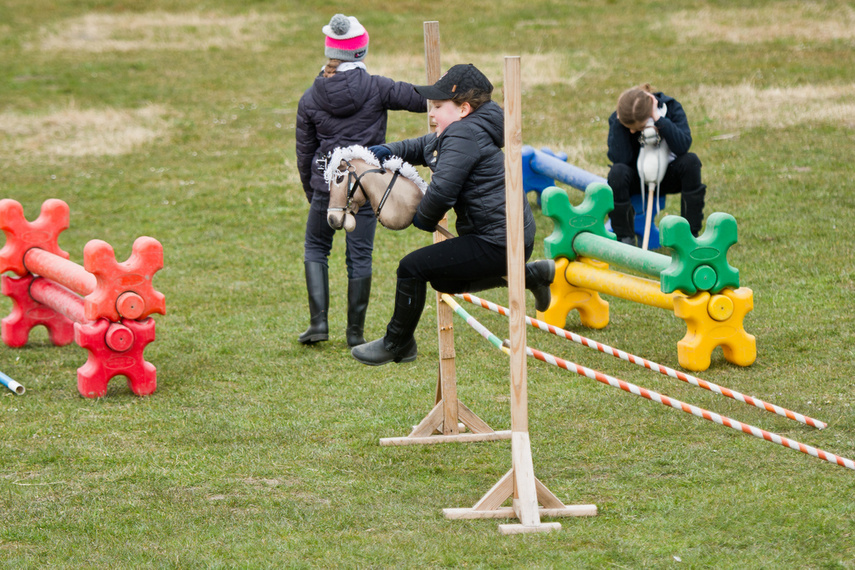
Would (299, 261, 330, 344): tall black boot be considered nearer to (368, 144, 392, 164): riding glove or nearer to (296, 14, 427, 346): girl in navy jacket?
(296, 14, 427, 346): girl in navy jacket

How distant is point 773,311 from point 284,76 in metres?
13.8

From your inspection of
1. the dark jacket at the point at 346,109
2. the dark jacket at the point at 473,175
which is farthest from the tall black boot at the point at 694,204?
the dark jacket at the point at 473,175

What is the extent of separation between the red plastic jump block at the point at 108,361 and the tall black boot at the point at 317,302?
4.23 feet

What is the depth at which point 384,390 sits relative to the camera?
21.5ft

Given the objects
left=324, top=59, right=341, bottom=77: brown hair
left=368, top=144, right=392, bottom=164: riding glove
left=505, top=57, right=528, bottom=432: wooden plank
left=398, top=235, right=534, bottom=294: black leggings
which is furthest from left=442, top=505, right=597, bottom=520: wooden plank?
left=324, top=59, right=341, bottom=77: brown hair

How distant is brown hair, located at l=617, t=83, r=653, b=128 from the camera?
8305mm

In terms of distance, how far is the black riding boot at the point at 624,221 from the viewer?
29.2 ft

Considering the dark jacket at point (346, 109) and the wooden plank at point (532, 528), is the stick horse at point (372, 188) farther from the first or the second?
the dark jacket at point (346, 109)

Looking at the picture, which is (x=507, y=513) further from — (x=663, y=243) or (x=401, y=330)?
(x=663, y=243)

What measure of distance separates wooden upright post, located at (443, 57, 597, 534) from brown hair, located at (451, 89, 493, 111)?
643 millimetres

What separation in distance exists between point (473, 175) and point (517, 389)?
43.5 inches

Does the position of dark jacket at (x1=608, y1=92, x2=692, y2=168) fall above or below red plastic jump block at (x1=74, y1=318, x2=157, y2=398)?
above

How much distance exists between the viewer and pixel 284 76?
64.2 feet

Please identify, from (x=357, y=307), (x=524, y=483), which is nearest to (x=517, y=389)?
(x=524, y=483)
